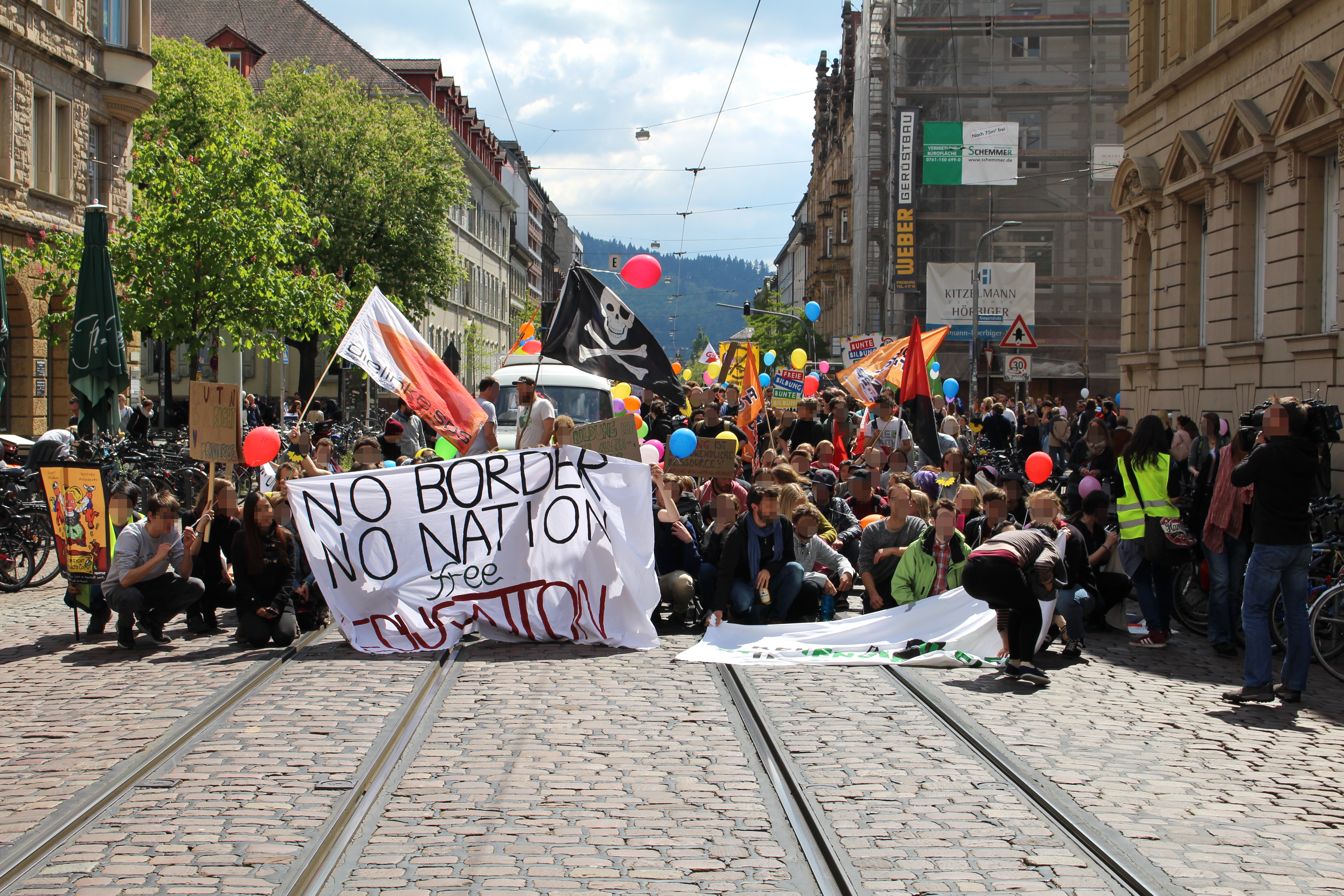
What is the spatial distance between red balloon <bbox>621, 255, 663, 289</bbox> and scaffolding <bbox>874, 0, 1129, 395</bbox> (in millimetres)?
33377

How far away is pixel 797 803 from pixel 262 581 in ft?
18.0

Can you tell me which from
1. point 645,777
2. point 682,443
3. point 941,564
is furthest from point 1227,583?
point 645,777

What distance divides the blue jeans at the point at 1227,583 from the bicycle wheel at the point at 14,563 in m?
11.1

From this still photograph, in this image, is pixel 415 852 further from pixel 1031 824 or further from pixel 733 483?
pixel 733 483

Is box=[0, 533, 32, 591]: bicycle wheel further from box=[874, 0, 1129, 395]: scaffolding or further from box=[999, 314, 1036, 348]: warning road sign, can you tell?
box=[874, 0, 1129, 395]: scaffolding

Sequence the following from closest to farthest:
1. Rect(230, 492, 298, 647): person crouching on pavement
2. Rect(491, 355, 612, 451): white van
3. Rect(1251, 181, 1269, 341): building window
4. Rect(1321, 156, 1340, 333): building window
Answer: Rect(230, 492, 298, 647): person crouching on pavement < Rect(1321, 156, 1340, 333): building window < Rect(1251, 181, 1269, 341): building window < Rect(491, 355, 612, 451): white van

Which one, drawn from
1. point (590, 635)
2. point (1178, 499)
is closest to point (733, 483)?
point (590, 635)

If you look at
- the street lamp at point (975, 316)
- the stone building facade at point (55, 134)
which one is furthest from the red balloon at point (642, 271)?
the street lamp at point (975, 316)

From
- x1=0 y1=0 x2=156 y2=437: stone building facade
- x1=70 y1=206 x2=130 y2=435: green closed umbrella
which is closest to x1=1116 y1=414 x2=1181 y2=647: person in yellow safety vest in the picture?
x1=70 y1=206 x2=130 y2=435: green closed umbrella

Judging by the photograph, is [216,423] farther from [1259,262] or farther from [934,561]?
[1259,262]

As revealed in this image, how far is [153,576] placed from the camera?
963 cm

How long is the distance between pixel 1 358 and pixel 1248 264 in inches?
635

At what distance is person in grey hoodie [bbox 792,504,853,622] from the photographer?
10891 mm

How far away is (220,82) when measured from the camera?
4250 cm
